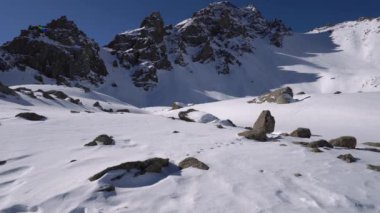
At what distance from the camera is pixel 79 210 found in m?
6.77

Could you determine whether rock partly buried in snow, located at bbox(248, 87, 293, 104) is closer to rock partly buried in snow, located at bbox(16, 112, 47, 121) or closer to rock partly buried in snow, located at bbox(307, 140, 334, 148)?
rock partly buried in snow, located at bbox(307, 140, 334, 148)

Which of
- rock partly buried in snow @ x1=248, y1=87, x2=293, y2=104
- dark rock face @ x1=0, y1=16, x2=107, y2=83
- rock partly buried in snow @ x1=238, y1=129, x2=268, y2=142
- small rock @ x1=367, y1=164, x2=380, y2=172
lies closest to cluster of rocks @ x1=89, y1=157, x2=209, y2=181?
small rock @ x1=367, y1=164, x2=380, y2=172

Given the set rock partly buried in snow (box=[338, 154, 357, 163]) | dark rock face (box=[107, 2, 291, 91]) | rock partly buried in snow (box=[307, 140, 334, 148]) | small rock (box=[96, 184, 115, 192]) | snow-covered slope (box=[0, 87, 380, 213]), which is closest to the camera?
snow-covered slope (box=[0, 87, 380, 213])

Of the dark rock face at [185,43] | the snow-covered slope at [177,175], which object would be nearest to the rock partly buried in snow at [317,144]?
the snow-covered slope at [177,175]

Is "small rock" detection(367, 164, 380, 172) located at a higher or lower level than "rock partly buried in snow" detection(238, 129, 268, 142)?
lower

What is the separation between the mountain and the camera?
81.5m

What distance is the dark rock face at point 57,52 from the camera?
258 feet

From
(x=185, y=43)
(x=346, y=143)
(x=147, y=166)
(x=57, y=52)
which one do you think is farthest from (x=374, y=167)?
(x=185, y=43)

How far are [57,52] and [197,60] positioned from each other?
4215 cm

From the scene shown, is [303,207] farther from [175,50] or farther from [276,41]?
[276,41]

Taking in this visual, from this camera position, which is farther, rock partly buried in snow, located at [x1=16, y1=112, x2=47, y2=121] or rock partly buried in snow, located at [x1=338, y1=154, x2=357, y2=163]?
rock partly buried in snow, located at [x1=16, y1=112, x2=47, y2=121]

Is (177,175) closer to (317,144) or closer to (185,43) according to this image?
(317,144)

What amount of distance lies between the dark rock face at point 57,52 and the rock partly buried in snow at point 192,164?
241ft

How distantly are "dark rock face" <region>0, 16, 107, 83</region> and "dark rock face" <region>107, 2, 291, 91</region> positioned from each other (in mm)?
11594
